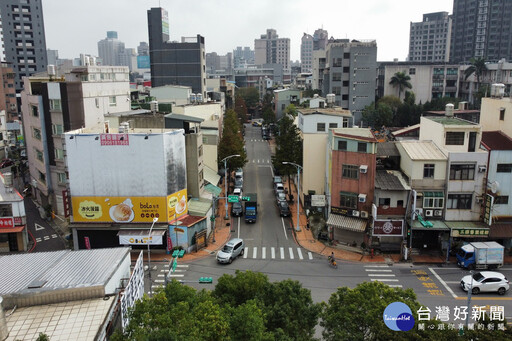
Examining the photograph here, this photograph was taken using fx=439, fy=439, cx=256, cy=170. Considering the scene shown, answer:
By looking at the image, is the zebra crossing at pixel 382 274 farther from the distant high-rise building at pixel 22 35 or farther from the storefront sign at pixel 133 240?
the distant high-rise building at pixel 22 35

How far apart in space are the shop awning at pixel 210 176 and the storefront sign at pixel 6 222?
22414 mm

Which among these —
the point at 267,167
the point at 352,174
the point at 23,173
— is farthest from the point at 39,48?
the point at 352,174

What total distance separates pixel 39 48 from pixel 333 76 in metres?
81.3

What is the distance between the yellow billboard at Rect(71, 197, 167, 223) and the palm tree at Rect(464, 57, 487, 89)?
91238mm

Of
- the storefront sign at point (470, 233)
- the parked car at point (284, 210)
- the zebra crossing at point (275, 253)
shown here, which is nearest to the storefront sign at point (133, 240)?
the zebra crossing at point (275, 253)

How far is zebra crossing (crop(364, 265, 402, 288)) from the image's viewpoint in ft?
121

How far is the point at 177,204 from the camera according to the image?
43750mm

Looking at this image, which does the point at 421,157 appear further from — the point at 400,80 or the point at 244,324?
the point at 400,80

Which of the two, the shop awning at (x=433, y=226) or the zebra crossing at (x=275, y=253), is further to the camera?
the zebra crossing at (x=275, y=253)

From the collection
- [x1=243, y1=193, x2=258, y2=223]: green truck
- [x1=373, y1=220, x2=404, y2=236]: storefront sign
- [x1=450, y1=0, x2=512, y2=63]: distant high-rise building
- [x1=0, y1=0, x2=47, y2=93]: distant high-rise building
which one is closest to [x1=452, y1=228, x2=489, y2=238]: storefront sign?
[x1=373, y1=220, x2=404, y2=236]: storefront sign

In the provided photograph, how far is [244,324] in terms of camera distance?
1847 centimetres

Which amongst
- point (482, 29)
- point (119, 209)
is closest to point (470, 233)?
point (119, 209)

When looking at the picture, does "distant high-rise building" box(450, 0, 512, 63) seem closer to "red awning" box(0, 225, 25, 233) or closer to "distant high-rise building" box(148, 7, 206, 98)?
"distant high-rise building" box(148, 7, 206, 98)

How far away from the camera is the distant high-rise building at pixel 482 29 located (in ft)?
484
